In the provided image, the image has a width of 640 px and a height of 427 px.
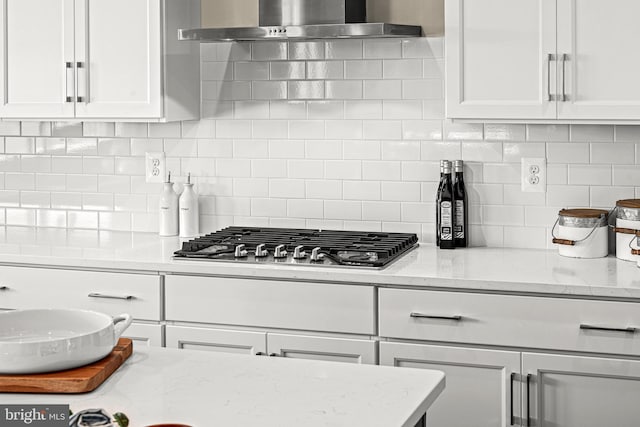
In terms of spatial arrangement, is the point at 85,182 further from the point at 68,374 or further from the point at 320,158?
the point at 68,374

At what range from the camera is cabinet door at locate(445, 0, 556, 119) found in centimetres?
346

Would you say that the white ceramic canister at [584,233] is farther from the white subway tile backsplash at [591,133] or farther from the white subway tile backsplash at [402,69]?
the white subway tile backsplash at [402,69]

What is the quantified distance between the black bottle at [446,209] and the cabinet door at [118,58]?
1219 mm

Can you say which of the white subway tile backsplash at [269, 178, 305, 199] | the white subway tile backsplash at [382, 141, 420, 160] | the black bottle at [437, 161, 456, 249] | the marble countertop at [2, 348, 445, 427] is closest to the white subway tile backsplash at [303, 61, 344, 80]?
the white subway tile backsplash at [382, 141, 420, 160]

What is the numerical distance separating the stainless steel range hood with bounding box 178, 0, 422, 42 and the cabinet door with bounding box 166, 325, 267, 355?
46.1 inches

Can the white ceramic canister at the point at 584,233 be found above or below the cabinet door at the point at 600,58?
below

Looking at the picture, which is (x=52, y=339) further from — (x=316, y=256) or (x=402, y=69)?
(x=402, y=69)

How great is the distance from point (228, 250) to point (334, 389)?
181 cm

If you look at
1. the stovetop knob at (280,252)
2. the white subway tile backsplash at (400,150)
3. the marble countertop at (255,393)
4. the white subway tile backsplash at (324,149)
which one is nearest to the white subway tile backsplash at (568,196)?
the white subway tile backsplash at (400,150)

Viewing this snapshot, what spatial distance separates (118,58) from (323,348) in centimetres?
153

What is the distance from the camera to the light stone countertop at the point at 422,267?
10.4 feet

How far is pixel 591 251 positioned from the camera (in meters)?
3.59

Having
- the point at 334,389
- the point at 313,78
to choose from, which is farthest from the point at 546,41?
the point at 334,389

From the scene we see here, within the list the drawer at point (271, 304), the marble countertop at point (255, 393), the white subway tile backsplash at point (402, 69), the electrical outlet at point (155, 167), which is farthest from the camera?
the electrical outlet at point (155, 167)
